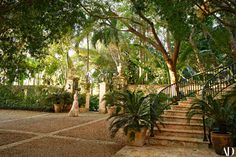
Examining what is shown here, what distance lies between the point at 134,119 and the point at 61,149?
7.34ft

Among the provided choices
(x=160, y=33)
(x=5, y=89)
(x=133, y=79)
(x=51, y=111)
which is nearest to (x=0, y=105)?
(x=5, y=89)

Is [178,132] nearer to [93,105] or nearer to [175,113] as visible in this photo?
[175,113]

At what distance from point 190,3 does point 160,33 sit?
34.1 ft

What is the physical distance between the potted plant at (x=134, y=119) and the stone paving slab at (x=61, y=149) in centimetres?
51

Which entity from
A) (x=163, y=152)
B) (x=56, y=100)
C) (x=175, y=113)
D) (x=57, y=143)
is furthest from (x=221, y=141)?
(x=56, y=100)

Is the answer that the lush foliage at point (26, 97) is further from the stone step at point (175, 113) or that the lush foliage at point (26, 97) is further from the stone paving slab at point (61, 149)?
the stone step at point (175, 113)

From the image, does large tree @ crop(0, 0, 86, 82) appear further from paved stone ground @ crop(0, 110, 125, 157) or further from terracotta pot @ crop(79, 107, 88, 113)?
terracotta pot @ crop(79, 107, 88, 113)

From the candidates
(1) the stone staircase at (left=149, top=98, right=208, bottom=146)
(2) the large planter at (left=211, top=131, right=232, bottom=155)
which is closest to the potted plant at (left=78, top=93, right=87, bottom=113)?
(1) the stone staircase at (left=149, top=98, right=208, bottom=146)

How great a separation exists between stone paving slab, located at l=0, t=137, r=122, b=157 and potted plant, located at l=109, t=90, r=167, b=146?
0.51 metres

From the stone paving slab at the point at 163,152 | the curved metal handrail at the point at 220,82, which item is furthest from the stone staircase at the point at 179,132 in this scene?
the curved metal handrail at the point at 220,82

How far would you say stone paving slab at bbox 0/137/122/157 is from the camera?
5680mm

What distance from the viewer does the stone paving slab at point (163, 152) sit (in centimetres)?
572

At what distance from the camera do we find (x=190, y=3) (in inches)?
229

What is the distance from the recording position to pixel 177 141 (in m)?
6.80
